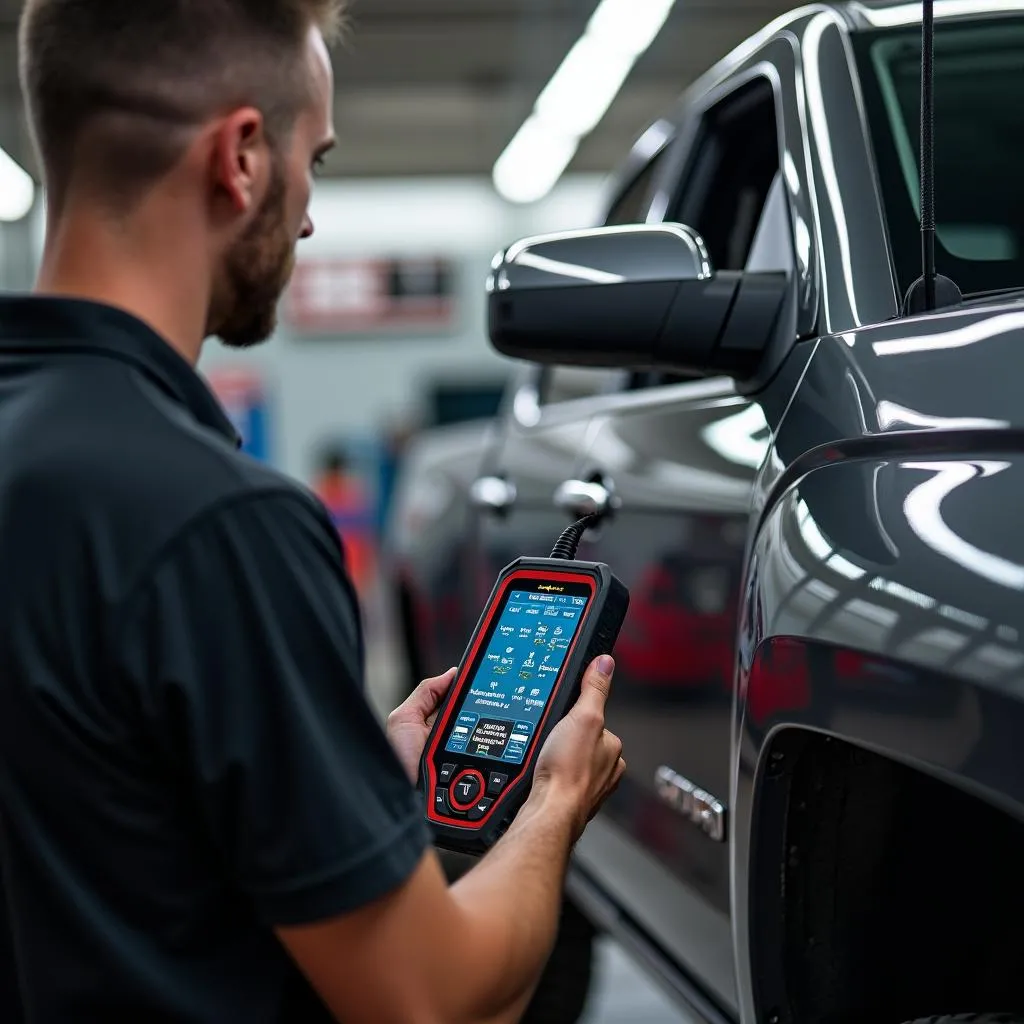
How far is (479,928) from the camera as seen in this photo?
117 centimetres

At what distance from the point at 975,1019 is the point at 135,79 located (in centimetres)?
106

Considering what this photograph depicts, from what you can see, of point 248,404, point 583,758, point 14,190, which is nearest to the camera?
point 583,758

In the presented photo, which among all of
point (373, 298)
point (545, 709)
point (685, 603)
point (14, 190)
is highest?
point (545, 709)

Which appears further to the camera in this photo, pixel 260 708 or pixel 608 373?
pixel 608 373

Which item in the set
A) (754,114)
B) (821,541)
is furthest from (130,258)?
(754,114)

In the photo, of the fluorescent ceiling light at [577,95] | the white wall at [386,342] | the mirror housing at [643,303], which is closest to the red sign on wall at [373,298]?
the white wall at [386,342]

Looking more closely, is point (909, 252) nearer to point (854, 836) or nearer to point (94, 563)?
point (854, 836)

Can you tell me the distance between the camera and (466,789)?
1452 millimetres

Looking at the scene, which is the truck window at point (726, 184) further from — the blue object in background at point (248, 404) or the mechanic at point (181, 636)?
the blue object in background at point (248, 404)

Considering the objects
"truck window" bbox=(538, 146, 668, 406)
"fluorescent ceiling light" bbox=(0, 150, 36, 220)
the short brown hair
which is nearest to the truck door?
"truck window" bbox=(538, 146, 668, 406)

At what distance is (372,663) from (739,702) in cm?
930

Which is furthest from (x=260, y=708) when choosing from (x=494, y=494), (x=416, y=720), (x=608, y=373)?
(x=494, y=494)

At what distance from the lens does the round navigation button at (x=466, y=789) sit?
144 centimetres

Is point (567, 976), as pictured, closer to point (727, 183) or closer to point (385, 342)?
point (727, 183)
